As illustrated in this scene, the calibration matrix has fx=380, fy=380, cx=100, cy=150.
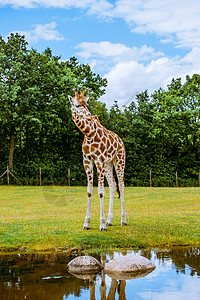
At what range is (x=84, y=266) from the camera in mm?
8406

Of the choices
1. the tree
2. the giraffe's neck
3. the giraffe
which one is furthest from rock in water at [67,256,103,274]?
the tree

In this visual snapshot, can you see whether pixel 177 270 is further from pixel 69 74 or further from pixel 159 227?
pixel 69 74

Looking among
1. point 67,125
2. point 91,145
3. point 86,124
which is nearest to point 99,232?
point 91,145

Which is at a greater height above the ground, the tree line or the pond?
the tree line

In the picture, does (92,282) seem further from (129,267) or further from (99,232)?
(99,232)

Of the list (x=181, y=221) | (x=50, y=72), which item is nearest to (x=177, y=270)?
(x=181, y=221)

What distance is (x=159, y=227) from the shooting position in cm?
1297

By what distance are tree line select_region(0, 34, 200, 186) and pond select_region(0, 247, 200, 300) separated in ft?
82.1

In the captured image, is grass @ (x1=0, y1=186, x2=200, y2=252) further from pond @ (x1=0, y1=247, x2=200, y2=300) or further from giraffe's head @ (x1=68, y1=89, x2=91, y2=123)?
giraffe's head @ (x1=68, y1=89, x2=91, y2=123)

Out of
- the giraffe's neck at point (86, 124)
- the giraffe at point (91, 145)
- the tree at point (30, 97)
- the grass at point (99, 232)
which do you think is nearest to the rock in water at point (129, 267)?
the grass at point (99, 232)

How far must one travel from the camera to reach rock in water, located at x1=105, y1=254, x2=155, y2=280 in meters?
8.21

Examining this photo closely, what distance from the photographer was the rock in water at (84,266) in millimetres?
8328

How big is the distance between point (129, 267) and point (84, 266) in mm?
996

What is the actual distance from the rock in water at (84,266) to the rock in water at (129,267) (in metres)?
0.24
